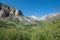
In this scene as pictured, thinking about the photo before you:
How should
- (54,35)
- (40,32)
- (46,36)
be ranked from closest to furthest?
(54,35) < (46,36) < (40,32)

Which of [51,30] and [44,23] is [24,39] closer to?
[44,23]

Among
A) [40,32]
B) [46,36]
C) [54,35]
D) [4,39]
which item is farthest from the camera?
[4,39]

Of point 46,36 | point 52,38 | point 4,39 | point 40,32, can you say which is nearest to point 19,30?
point 4,39

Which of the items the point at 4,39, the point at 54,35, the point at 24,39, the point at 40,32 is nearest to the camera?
the point at 54,35

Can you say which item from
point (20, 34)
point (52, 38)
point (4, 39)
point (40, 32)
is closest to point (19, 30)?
point (20, 34)

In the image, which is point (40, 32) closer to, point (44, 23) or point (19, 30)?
point (44, 23)

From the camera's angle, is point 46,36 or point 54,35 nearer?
point 54,35

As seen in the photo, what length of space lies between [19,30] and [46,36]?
14.0 m

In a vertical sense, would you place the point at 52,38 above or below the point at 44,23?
below

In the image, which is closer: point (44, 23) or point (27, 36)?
point (44, 23)

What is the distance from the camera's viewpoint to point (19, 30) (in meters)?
41.8

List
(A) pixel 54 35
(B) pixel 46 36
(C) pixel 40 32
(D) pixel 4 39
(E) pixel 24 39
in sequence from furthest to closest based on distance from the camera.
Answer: (E) pixel 24 39 < (D) pixel 4 39 < (C) pixel 40 32 < (B) pixel 46 36 < (A) pixel 54 35

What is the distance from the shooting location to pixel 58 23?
86.3 ft

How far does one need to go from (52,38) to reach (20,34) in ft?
49.5
